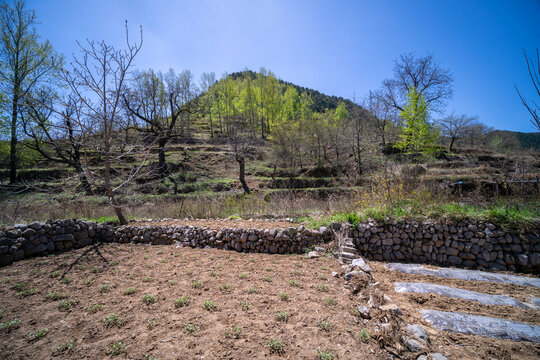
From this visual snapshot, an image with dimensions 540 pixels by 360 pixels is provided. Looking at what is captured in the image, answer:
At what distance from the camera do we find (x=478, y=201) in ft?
20.0

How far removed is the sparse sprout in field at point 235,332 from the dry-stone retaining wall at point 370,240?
300cm

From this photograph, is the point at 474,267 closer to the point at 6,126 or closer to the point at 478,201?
the point at 478,201

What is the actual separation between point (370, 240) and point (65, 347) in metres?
6.05

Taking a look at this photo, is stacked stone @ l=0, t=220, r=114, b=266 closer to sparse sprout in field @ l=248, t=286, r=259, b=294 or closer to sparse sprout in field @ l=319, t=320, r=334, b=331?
sparse sprout in field @ l=248, t=286, r=259, b=294

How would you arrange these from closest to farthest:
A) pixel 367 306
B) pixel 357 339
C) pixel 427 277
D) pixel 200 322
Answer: pixel 357 339
pixel 200 322
pixel 367 306
pixel 427 277

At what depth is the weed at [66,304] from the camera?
2.98 m

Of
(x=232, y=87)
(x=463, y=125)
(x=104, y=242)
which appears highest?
(x=232, y=87)

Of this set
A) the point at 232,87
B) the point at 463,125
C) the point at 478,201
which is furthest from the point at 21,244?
the point at 463,125

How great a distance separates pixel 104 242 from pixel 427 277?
851 cm

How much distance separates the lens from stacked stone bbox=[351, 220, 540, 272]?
15.5ft

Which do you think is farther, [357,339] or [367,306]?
[367,306]

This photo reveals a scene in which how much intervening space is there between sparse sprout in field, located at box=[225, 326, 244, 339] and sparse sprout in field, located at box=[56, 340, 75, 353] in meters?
1.70

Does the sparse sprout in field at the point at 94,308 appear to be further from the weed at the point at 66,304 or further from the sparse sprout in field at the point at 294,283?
the sparse sprout in field at the point at 294,283

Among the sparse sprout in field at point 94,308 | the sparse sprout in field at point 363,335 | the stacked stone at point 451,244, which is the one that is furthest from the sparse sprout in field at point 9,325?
the stacked stone at point 451,244
